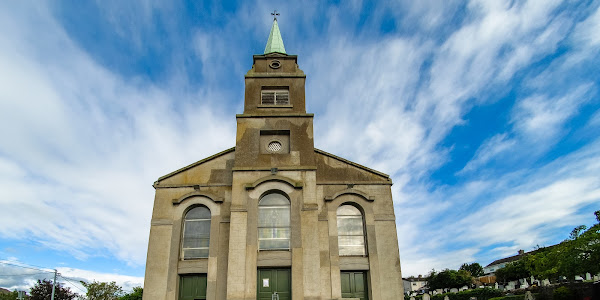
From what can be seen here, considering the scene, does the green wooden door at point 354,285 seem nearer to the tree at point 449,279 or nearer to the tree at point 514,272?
the tree at point 449,279

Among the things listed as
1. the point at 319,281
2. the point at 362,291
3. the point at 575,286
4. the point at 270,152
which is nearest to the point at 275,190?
the point at 270,152

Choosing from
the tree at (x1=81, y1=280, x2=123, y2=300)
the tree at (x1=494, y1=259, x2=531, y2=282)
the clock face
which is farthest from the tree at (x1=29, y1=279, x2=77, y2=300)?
the tree at (x1=494, y1=259, x2=531, y2=282)

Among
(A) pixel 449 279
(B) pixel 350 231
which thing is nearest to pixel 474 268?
(A) pixel 449 279

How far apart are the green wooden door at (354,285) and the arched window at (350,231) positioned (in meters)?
0.91

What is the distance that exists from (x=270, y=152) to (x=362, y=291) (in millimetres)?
7576

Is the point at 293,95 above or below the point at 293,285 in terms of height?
above

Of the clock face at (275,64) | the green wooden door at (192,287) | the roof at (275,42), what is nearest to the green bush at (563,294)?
the green wooden door at (192,287)

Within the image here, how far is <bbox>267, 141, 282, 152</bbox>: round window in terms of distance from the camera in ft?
59.4

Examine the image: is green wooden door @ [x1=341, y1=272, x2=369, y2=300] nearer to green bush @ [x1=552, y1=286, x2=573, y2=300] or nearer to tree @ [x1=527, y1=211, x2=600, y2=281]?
tree @ [x1=527, y1=211, x2=600, y2=281]

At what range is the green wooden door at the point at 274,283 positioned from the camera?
1532 centimetres

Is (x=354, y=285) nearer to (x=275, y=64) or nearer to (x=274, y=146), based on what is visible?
(x=274, y=146)

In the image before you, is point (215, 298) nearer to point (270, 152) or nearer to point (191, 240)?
point (191, 240)

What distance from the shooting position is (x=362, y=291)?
1677 cm

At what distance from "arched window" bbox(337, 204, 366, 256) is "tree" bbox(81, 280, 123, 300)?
1001 inches
